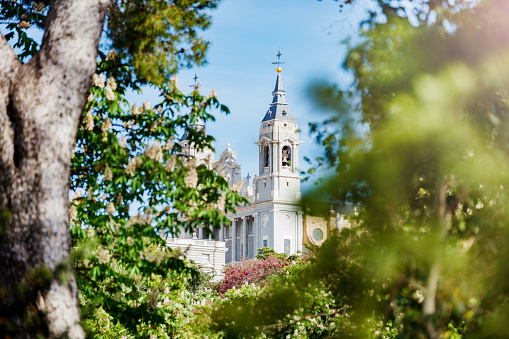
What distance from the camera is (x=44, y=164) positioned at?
7535mm

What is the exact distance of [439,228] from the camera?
5.29m

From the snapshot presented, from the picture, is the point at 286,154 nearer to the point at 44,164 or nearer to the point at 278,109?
the point at 278,109

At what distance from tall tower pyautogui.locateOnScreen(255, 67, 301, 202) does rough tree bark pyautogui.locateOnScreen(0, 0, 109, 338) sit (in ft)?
242

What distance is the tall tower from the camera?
274ft

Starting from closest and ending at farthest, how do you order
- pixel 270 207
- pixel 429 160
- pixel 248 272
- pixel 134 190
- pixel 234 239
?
pixel 429 160
pixel 134 190
pixel 248 272
pixel 270 207
pixel 234 239

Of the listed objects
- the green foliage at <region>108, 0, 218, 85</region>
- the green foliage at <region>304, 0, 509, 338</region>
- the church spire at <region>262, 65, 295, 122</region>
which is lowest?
the green foliage at <region>304, 0, 509, 338</region>

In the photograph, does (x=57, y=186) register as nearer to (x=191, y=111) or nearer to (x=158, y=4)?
(x=158, y=4)

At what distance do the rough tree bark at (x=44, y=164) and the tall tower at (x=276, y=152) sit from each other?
73808 mm

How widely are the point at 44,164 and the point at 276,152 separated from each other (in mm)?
76635

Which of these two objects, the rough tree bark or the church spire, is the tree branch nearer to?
the rough tree bark

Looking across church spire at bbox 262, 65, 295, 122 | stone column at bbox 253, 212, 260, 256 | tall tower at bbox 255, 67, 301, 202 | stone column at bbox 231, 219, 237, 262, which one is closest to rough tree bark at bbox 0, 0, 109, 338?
tall tower at bbox 255, 67, 301, 202

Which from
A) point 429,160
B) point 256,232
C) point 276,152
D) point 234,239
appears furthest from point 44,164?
point 234,239

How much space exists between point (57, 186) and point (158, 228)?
10.5 ft

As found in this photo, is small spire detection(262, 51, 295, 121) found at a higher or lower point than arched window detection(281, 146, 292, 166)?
higher
